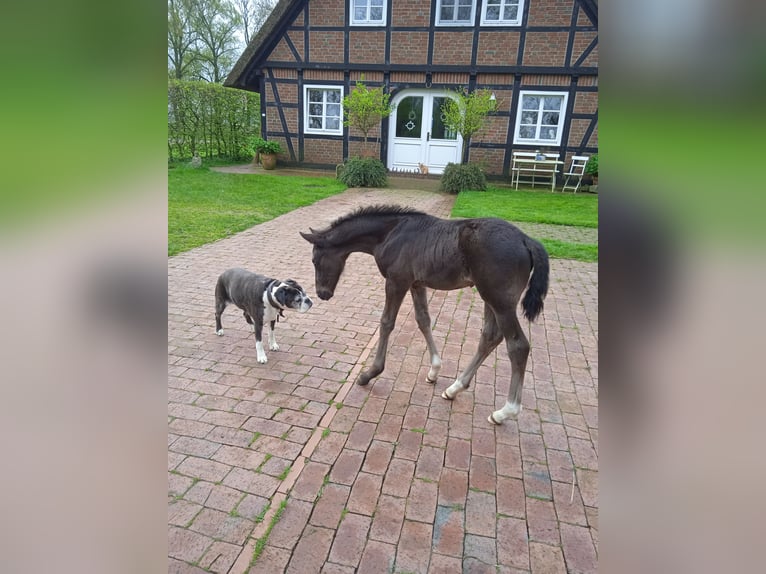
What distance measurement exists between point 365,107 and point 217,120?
23.6 feet

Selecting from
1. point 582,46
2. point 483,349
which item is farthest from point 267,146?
point 483,349

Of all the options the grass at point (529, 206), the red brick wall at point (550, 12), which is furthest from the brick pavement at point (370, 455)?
the red brick wall at point (550, 12)

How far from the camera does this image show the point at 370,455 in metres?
2.94

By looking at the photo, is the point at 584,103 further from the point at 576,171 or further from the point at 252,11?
the point at 252,11

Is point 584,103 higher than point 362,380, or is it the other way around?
point 584,103

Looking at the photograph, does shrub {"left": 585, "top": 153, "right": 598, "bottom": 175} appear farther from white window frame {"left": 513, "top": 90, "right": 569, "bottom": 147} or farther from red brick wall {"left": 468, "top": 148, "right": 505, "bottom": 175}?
red brick wall {"left": 468, "top": 148, "right": 505, "bottom": 175}

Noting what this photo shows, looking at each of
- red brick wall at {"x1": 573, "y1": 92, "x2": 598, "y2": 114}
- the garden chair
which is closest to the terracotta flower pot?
the garden chair

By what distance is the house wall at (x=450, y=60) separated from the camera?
14.4 m

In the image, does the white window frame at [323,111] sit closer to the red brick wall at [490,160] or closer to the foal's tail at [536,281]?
the red brick wall at [490,160]

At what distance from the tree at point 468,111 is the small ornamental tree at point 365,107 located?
7.23ft

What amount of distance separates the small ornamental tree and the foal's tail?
13.0 meters
